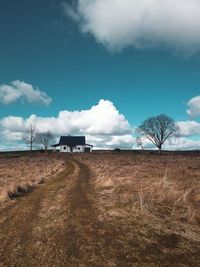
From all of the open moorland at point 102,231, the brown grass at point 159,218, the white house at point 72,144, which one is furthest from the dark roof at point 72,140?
the open moorland at point 102,231

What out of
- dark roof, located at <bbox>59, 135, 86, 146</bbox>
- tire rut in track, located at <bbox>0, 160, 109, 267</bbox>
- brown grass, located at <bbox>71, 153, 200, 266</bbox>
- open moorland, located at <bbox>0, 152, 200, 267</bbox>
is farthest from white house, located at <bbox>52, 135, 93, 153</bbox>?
tire rut in track, located at <bbox>0, 160, 109, 267</bbox>

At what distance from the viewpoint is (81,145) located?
134125 millimetres

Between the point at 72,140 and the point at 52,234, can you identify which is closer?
the point at 52,234

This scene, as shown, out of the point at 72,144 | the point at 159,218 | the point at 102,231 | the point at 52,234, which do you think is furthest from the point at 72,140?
the point at 102,231

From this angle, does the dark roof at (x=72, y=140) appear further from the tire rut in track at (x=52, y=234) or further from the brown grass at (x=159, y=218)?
the tire rut in track at (x=52, y=234)

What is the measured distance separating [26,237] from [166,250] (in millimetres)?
4087

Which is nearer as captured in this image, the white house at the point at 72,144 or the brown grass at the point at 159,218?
the brown grass at the point at 159,218

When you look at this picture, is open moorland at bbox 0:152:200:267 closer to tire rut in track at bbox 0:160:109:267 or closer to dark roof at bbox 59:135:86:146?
tire rut in track at bbox 0:160:109:267

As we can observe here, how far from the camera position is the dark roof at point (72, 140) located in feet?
439

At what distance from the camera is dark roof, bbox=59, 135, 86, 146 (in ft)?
439

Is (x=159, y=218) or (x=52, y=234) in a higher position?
(x=159, y=218)

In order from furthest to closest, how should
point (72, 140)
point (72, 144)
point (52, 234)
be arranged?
point (72, 140) → point (72, 144) → point (52, 234)

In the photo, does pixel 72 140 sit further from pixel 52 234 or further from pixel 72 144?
pixel 52 234

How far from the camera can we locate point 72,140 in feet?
445
